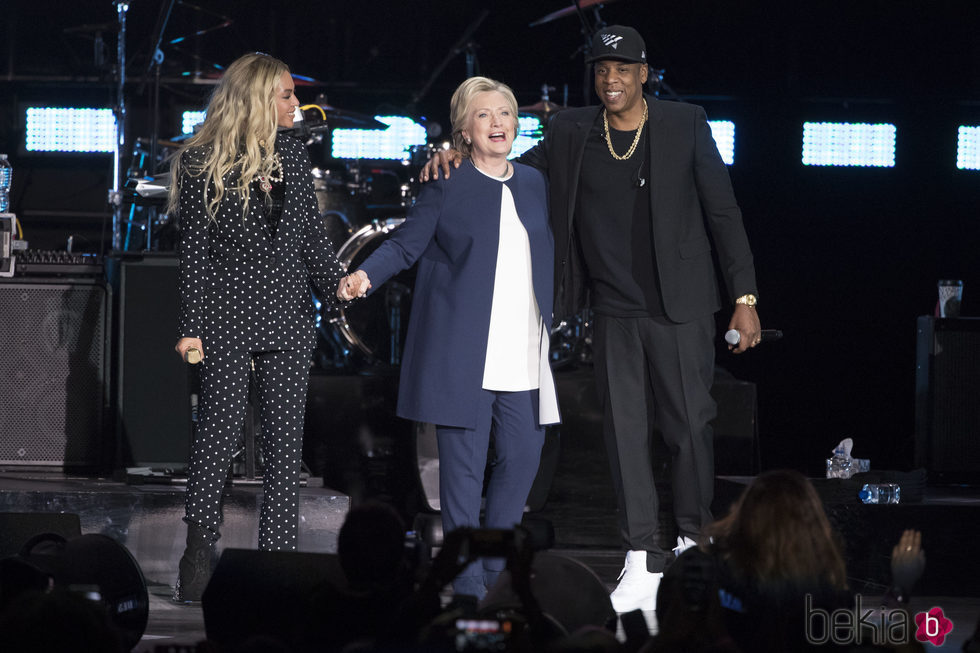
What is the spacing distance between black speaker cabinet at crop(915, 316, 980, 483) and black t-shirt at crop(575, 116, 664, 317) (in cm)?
222

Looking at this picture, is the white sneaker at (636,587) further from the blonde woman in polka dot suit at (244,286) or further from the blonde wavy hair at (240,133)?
the blonde wavy hair at (240,133)

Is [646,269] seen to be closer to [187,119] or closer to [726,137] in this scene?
[726,137]

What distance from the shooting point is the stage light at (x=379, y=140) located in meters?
9.40

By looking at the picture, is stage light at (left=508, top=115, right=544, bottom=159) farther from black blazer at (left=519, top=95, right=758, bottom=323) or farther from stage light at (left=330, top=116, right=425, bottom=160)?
black blazer at (left=519, top=95, right=758, bottom=323)

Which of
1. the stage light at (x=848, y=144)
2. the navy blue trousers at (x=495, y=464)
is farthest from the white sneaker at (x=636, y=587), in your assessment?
the stage light at (x=848, y=144)

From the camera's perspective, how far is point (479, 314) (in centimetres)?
400

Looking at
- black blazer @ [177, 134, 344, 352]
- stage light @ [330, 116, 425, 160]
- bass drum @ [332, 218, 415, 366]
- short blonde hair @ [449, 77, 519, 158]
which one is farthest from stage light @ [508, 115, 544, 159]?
→ black blazer @ [177, 134, 344, 352]

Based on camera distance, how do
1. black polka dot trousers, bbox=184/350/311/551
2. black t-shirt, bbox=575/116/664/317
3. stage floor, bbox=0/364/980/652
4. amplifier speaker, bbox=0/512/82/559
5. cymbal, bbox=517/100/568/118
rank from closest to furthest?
amplifier speaker, bbox=0/512/82/559
black polka dot trousers, bbox=184/350/311/551
black t-shirt, bbox=575/116/664/317
stage floor, bbox=0/364/980/652
cymbal, bbox=517/100/568/118

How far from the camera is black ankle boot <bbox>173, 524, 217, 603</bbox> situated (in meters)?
4.12

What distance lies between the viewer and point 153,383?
520 cm

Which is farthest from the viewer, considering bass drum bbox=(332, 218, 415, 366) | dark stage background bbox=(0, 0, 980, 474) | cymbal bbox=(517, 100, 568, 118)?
dark stage background bbox=(0, 0, 980, 474)

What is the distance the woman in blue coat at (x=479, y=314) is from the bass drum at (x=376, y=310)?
135 inches

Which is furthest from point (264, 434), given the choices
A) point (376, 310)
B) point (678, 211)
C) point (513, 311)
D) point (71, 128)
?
point (71, 128)

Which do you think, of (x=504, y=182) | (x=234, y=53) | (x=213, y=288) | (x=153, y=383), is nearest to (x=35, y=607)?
(x=213, y=288)
